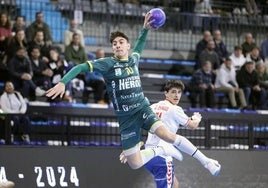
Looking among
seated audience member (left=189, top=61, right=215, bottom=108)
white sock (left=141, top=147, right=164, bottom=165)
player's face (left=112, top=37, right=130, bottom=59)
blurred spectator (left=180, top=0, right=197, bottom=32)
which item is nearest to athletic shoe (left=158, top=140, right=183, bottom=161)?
white sock (left=141, top=147, right=164, bottom=165)

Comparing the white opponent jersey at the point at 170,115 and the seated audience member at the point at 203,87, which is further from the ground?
the white opponent jersey at the point at 170,115

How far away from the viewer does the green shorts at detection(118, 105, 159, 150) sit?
10.2 metres

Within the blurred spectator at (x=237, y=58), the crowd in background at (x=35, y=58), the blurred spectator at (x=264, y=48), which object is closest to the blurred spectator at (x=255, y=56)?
the blurred spectator at (x=237, y=58)

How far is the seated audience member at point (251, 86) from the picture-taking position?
736 inches

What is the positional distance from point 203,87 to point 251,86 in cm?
140

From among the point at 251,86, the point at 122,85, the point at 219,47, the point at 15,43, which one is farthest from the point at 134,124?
the point at 219,47

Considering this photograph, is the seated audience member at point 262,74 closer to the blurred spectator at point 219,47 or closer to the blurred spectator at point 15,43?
the blurred spectator at point 219,47

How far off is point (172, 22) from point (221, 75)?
3.19 m

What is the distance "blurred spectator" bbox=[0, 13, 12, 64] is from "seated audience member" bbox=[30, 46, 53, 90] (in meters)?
0.67

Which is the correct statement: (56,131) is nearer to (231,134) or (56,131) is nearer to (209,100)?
(231,134)

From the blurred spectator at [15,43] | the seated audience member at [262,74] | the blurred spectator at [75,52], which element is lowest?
the seated audience member at [262,74]

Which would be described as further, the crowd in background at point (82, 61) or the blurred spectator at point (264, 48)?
the blurred spectator at point (264, 48)

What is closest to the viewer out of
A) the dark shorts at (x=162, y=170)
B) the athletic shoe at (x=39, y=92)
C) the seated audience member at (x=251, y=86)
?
the dark shorts at (x=162, y=170)

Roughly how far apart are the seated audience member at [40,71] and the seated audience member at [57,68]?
0.46 feet
